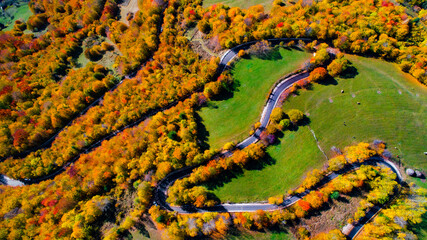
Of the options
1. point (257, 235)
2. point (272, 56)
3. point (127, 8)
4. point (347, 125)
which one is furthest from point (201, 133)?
point (127, 8)

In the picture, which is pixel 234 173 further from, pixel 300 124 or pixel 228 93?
pixel 228 93

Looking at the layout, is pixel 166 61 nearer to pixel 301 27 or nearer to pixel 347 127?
pixel 301 27

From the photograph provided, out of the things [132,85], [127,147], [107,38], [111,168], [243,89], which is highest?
[107,38]

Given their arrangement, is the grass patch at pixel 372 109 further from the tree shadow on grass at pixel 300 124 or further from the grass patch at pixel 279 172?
the grass patch at pixel 279 172

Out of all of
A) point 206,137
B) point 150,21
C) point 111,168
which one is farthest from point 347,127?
point 150,21

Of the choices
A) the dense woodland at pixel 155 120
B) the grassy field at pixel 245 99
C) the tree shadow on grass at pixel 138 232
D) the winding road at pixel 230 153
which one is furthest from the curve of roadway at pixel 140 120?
the tree shadow on grass at pixel 138 232

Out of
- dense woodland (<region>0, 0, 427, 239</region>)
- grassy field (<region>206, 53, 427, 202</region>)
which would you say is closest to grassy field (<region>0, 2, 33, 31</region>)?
dense woodland (<region>0, 0, 427, 239</region>)
